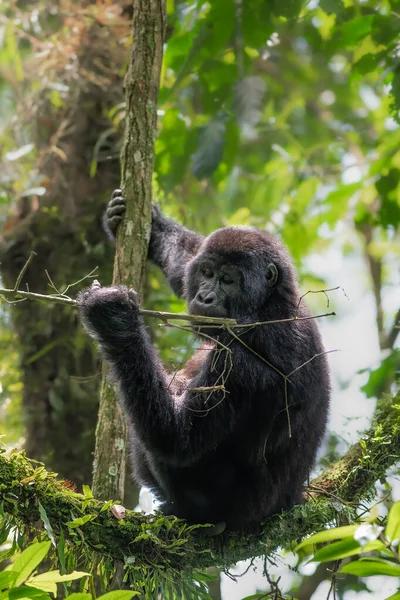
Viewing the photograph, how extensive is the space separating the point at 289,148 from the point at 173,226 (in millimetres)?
4146

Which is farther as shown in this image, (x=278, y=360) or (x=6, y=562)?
(x=6, y=562)

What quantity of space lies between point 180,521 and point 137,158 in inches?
99.0

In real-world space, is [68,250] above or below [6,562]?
above

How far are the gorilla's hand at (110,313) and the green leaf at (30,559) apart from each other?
1957 millimetres

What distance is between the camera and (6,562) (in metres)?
6.23

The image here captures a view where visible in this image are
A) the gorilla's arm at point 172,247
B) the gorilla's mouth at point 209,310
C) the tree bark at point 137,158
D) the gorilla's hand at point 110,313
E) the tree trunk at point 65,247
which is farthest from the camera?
the tree trunk at point 65,247

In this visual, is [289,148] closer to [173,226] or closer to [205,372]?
[173,226]

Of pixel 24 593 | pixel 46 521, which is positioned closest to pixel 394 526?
pixel 24 593

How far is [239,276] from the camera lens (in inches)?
215

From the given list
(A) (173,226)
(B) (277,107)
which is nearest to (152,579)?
(A) (173,226)

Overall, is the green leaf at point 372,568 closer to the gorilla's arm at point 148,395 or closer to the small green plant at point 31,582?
the small green plant at point 31,582

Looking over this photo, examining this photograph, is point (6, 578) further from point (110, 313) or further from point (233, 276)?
point (233, 276)

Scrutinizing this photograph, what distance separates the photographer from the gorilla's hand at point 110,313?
4668mm

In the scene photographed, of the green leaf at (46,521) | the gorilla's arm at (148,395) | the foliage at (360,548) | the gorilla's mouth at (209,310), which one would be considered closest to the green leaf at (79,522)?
the green leaf at (46,521)
